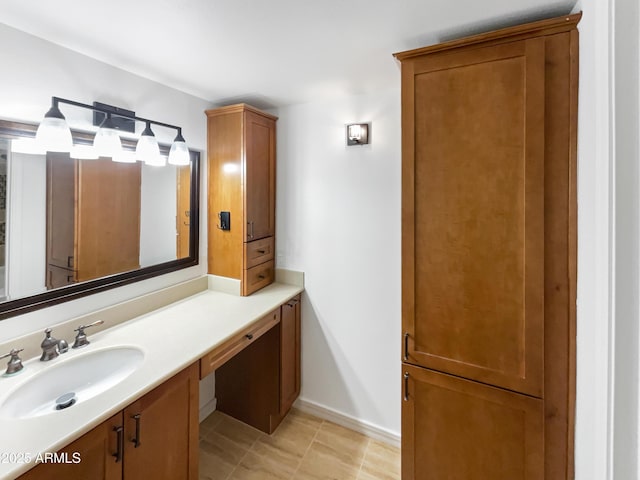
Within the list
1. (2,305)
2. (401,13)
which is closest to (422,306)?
(401,13)

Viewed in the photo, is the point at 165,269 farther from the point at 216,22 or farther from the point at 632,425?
the point at 632,425

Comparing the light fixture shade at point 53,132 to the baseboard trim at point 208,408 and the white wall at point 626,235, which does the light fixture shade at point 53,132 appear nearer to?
the white wall at point 626,235

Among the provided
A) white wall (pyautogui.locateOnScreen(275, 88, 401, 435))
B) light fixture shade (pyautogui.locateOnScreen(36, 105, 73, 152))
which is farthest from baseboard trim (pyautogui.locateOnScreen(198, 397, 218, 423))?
light fixture shade (pyautogui.locateOnScreen(36, 105, 73, 152))

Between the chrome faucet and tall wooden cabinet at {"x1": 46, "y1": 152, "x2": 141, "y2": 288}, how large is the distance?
25 cm

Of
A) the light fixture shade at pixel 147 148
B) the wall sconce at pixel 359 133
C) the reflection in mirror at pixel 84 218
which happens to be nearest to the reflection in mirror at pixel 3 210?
the reflection in mirror at pixel 84 218

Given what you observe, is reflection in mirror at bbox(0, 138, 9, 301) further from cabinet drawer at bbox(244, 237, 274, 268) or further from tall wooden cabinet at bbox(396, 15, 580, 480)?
tall wooden cabinet at bbox(396, 15, 580, 480)

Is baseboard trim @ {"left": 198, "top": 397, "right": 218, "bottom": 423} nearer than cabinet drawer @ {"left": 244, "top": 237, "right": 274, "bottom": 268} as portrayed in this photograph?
No

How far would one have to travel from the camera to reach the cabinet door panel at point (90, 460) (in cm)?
90

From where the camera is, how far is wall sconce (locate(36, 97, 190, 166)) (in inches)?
49.4

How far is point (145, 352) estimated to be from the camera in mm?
1383

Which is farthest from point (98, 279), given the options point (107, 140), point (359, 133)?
point (359, 133)

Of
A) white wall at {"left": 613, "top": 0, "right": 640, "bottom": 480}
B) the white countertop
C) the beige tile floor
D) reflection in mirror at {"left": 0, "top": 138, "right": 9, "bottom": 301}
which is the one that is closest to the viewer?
white wall at {"left": 613, "top": 0, "right": 640, "bottom": 480}

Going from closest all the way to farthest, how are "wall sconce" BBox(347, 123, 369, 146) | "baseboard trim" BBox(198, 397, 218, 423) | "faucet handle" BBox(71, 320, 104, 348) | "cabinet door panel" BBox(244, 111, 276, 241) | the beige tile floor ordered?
"faucet handle" BBox(71, 320, 104, 348) → the beige tile floor → "wall sconce" BBox(347, 123, 369, 146) → "cabinet door panel" BBox(244, 111, 276, 241) → "baseboard trim" BBox(198, 397, 218, 423)

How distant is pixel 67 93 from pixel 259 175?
110cm
